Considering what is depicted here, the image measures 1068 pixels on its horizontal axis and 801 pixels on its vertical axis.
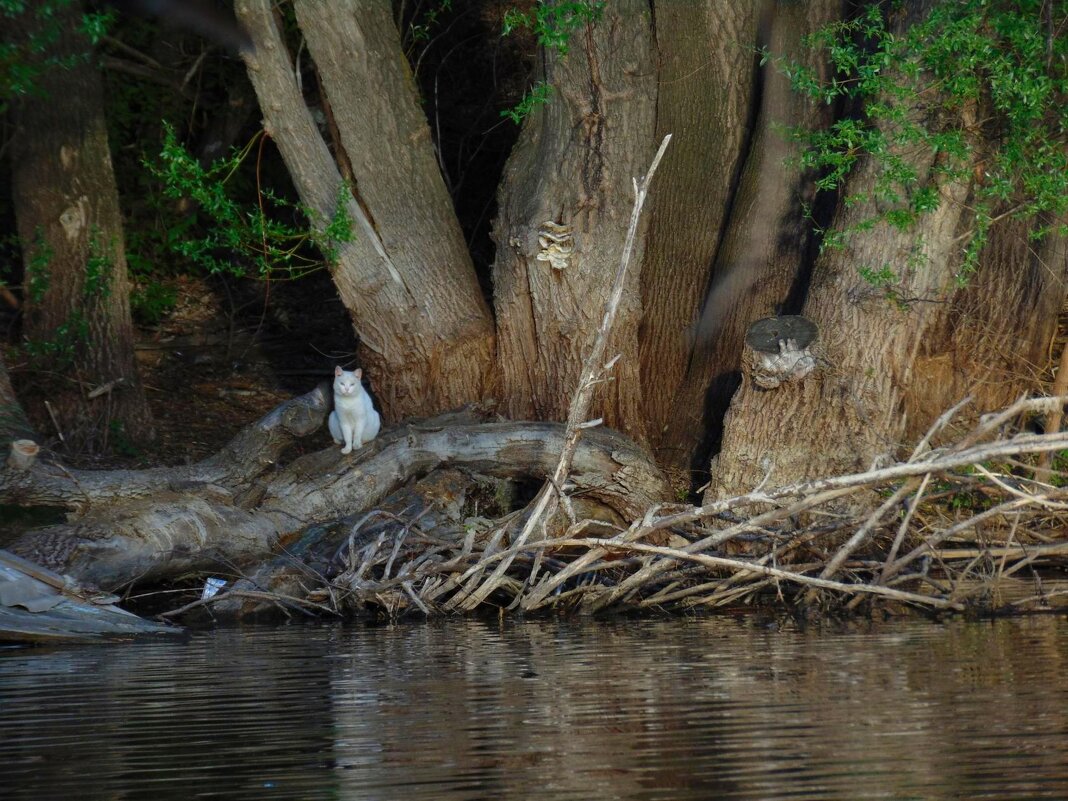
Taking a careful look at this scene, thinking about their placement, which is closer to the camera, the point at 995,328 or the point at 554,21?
the point at 554,21

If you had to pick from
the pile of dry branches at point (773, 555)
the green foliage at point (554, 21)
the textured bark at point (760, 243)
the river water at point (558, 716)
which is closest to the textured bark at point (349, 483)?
the pile of dry branches at point (773, 555)

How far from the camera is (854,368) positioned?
425 inches

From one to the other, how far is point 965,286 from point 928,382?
92 cm

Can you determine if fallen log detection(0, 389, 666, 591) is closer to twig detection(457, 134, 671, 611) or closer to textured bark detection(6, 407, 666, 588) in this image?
textured bark detection(6, 407, 666, 588)

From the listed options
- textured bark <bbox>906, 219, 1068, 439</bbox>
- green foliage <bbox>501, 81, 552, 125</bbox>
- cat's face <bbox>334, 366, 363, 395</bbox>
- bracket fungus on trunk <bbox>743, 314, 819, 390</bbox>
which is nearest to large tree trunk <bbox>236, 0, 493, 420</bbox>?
cat's face <bbox>334, 366, 363, 395</bbox>

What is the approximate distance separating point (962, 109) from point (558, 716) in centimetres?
651

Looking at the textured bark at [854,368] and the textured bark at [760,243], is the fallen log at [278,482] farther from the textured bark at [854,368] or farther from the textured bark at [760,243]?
the textured bark at [760,243]

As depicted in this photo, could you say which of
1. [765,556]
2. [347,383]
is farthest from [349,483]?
[765,556]

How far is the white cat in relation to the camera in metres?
11.2

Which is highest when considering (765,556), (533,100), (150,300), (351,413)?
(533,100)

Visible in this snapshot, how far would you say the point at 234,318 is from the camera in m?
16.7

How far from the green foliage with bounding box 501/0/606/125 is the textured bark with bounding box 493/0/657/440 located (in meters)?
0.32

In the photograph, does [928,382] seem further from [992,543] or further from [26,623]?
[26,623]

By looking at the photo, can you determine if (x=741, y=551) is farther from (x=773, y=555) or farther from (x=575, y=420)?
(x=575, y=420)
